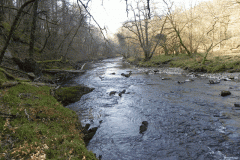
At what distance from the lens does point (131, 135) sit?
16.8 feet

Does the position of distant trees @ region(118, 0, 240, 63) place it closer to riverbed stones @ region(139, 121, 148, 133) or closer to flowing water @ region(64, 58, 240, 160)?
flowing water @ region(64, 58, 240, 160)

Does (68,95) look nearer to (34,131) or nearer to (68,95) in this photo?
(68,95)

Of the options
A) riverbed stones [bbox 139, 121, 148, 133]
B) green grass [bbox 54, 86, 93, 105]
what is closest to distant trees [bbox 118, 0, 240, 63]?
green grass [bbox 54, 86, 93, 105]

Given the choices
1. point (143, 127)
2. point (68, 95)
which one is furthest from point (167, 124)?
point (68, 95)

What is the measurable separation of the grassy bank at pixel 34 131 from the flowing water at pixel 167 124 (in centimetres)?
110

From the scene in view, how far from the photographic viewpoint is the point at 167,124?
18.5 ft

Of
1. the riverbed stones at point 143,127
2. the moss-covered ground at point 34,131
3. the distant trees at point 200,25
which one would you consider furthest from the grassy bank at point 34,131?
the distant trees at point 200,25

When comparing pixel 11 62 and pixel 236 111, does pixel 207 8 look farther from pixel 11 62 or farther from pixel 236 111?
pixel 11 62

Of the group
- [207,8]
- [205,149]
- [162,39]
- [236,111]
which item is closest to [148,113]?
[205,149]

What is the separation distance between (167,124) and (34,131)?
452 cm

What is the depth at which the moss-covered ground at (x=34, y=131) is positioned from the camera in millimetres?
2801

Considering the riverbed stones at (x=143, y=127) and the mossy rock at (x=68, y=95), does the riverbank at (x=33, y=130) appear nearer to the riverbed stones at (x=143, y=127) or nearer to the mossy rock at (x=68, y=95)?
the mossy rock at (x=68, y=95)

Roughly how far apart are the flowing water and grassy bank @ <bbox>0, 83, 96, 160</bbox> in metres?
1.10

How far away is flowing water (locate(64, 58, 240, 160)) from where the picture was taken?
13.5 ft
